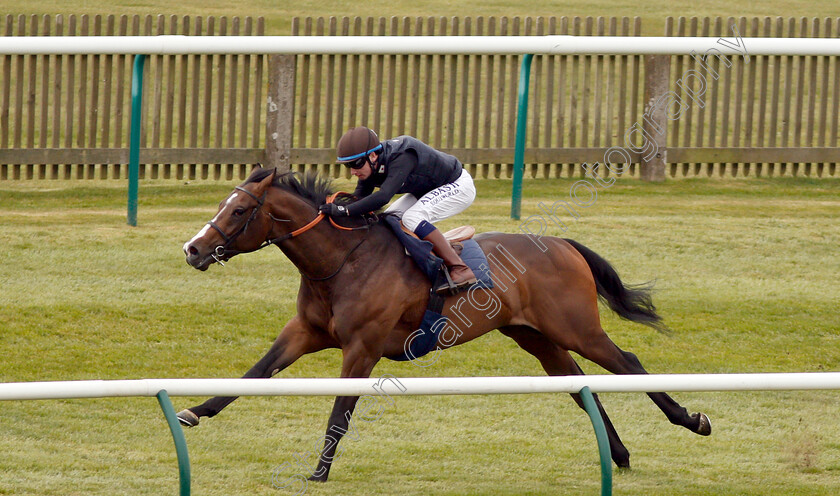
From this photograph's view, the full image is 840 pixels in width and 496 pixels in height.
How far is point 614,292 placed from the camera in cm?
598

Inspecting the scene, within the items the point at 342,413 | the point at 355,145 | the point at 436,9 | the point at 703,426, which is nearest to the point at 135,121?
the point at 355,145

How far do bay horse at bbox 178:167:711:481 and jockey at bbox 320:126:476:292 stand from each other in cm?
13

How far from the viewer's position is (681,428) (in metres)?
6.24

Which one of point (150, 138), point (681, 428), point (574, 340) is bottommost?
point (681, 428)

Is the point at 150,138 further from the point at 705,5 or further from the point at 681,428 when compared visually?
the point at 705,5

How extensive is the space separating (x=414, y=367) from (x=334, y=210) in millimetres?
1708

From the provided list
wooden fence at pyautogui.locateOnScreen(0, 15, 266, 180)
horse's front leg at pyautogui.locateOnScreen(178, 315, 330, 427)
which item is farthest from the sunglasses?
wooden fence at pyautogui.locateOnScreen(0, 15, 266, 180)

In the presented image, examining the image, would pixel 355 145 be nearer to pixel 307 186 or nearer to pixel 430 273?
pixel 307 186

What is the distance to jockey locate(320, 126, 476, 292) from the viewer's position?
5371mm

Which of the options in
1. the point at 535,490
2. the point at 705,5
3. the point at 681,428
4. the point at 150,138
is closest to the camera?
the point at 535,490

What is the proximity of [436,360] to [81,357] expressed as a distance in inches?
79.0

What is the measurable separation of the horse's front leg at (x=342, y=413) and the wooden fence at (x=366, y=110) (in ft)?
13.1

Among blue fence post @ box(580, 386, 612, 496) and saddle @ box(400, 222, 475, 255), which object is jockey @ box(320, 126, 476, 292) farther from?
blue fence post @ box(580, 386, 612, 496)

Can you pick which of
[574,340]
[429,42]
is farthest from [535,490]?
[429,42]
